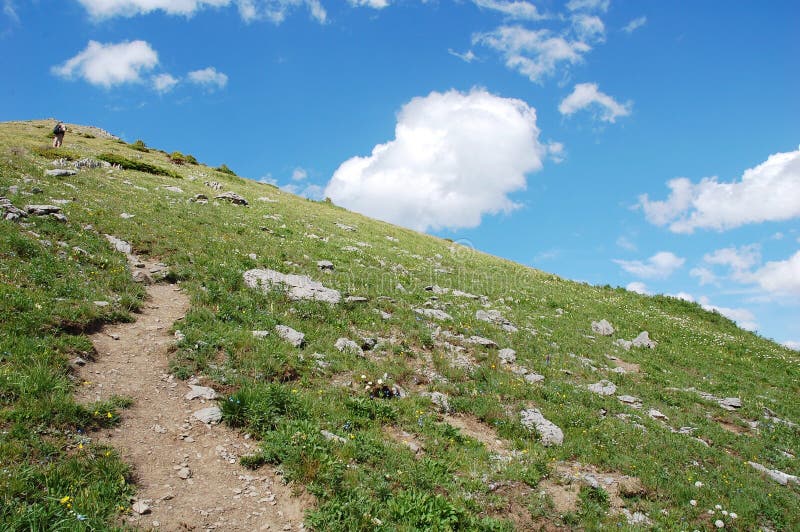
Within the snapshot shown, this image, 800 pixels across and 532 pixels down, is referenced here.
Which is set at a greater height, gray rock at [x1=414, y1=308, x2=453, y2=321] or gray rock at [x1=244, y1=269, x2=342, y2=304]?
gray rock at [x1=414, y1=308, x2=453, y2=321]

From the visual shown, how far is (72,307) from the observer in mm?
10500

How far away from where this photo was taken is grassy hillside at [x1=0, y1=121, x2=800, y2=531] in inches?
278

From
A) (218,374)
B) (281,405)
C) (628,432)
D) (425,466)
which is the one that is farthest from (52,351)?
(628,432)

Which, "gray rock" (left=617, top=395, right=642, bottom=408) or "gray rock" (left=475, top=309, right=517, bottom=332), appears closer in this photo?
"gray rock" (left=617, top=395, right=642, bottom=408)

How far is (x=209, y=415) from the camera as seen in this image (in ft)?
28.2

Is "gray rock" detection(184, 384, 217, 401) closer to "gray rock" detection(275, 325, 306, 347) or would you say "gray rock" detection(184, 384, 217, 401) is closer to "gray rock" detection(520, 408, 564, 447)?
"gray rock" detection(275, 325, 306, 347)

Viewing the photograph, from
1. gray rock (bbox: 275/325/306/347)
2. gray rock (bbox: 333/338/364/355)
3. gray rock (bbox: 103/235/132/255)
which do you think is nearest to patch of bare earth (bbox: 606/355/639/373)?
gray rock (bbox: 333/338/364/355)

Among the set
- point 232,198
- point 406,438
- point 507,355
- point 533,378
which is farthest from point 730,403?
point 232,198

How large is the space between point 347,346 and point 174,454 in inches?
221

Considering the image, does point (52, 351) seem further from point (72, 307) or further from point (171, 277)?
point (171, 277)

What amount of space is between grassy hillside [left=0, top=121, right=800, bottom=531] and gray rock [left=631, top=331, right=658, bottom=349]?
500 mm

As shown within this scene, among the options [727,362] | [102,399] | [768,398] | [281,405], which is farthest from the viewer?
[727,362]

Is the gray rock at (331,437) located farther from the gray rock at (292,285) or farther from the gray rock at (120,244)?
the gray rock at (120,244)

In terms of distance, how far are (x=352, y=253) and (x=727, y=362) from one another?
714 inches
